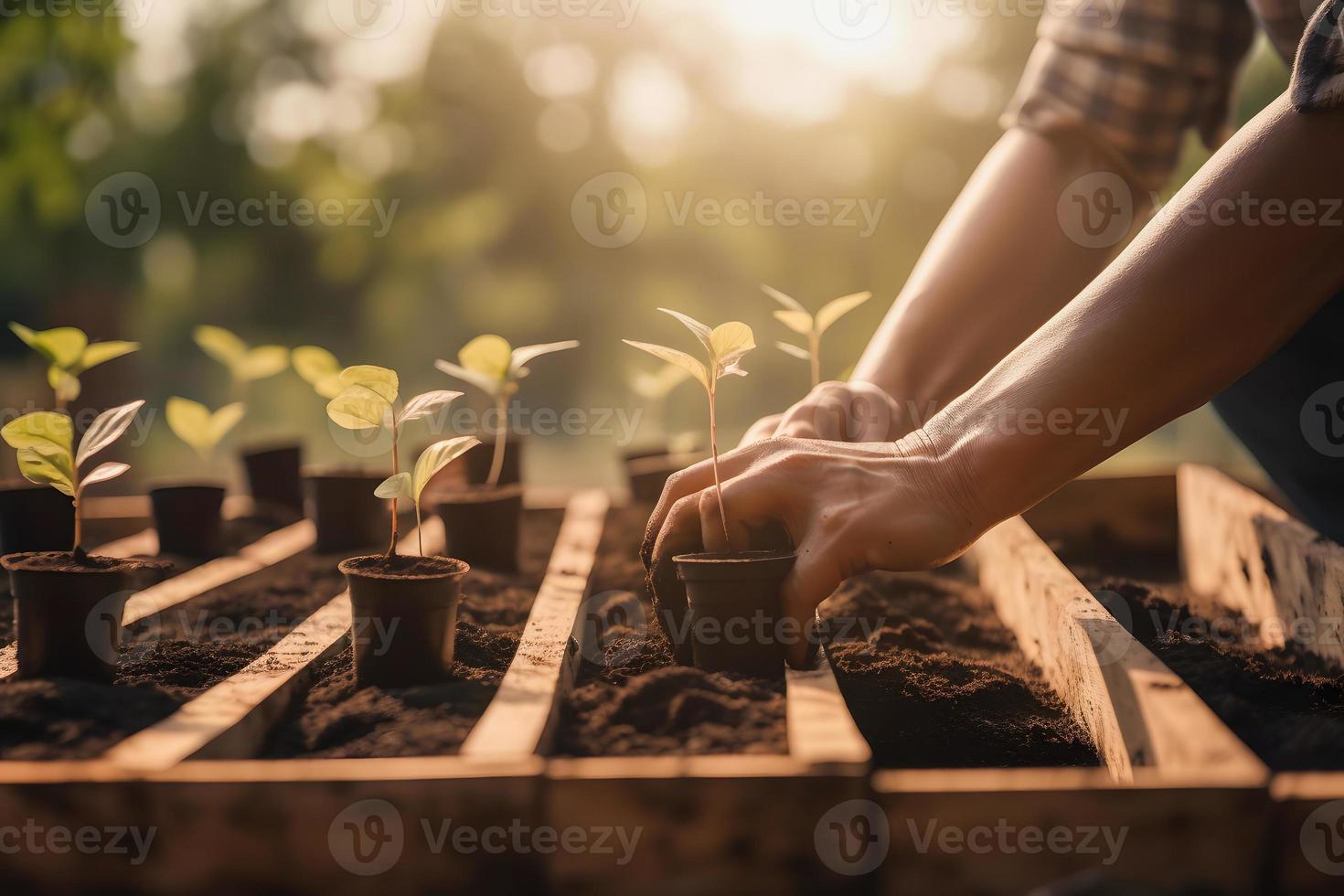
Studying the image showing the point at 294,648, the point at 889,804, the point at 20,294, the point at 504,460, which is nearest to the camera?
the point at 889,804

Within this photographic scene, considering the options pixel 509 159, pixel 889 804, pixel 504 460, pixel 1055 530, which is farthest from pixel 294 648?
pixel 509 159

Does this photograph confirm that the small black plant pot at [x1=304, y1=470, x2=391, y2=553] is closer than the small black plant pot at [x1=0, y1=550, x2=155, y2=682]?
No

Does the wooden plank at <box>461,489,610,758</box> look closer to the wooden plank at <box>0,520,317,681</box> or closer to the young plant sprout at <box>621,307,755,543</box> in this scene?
the young plant sprout at <box>621,307,755,543</box>

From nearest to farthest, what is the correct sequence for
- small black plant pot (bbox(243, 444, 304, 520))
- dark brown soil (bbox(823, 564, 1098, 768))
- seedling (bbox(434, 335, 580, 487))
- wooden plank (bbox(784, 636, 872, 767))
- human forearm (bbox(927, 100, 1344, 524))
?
wooden plank (bbox(784, 636, 872, 767)), human forearm (bbox(927, 100, 1344, 524)), dark brown soil (bbox(823, 564, 1098, 768)), seedling (bbox(434, 335, 580, 487)), small black plant pot (bbox(243, 444, 304, 520))

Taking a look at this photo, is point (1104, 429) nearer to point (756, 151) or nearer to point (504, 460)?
point (504, 460)

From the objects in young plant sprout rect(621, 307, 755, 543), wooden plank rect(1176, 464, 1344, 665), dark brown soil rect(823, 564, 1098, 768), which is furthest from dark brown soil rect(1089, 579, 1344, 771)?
young plant sprout rect(621, 307, 755, 543)

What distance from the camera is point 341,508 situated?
1873mm

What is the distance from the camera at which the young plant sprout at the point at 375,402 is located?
1.08m

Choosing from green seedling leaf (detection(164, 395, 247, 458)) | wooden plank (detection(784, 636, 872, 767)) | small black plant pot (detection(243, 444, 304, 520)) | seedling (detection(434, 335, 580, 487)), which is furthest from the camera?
small black plant pot (detection(243, 444, 304, 520))

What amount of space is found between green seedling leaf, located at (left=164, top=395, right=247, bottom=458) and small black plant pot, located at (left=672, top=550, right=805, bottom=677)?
5.18ft

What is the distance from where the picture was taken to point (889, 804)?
0.69 meters

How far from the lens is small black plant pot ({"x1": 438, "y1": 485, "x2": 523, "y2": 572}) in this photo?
67.6 inches

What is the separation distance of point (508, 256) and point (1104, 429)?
264 centimetres

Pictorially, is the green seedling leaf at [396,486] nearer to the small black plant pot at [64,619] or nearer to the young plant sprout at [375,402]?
the young plant sprout at [375,402]
